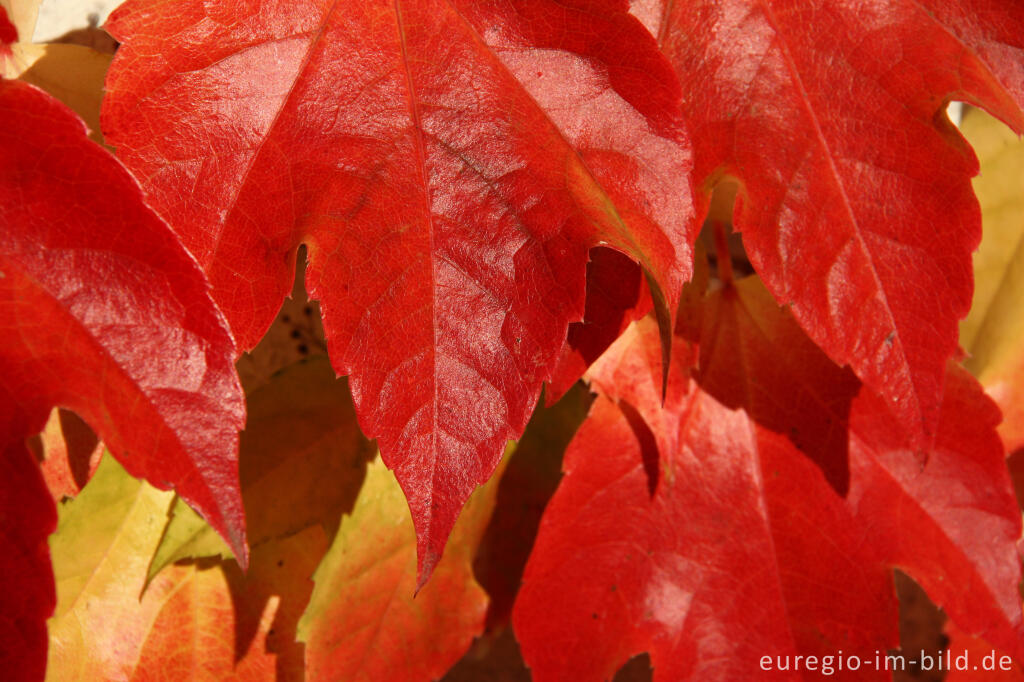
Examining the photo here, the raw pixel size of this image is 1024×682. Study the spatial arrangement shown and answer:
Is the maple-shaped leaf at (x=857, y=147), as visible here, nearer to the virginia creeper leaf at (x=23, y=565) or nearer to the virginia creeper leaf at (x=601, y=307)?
the virginia creeper leaf at (x=601, y=307)

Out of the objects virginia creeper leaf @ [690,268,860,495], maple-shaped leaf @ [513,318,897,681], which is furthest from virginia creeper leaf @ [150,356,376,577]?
virginia creeper leaf @ [690,268,860,495]

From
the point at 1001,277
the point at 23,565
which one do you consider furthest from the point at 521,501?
the point at 1001,277

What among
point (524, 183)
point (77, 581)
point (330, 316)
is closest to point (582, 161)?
point (524, 183)

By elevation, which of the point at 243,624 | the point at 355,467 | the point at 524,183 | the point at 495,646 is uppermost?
the point at 524,183

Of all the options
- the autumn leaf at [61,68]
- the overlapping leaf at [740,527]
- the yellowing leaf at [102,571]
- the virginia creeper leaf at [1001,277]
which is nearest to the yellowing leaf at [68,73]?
the autumn leaf at [61,68]

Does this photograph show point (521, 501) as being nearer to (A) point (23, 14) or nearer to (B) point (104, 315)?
(B) point (104, 315)

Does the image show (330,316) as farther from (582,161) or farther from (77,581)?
(77,581)

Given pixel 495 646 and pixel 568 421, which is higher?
pixel 568 421
